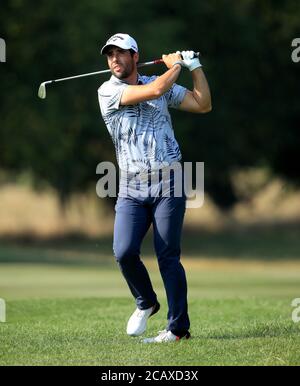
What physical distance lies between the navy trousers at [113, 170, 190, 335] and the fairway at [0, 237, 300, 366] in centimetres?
33

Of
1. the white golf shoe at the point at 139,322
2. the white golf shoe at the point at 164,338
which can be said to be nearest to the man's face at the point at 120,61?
the white golf shoe at the point at 139,322

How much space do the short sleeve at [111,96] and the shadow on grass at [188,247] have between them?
15.3 m

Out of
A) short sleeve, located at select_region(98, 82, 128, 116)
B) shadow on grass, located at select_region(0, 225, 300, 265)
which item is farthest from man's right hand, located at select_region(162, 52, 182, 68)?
shadow on grass, located at select_region(0, 225, 300, 265)

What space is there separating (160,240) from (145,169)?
1.87ft

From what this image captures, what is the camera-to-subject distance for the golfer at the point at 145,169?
29.5 ft

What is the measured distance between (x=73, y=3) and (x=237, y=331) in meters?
23.6

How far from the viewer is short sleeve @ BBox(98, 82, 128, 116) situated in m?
8.99

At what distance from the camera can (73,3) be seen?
32.4 meters

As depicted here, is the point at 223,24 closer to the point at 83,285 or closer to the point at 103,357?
the point at 83,285
